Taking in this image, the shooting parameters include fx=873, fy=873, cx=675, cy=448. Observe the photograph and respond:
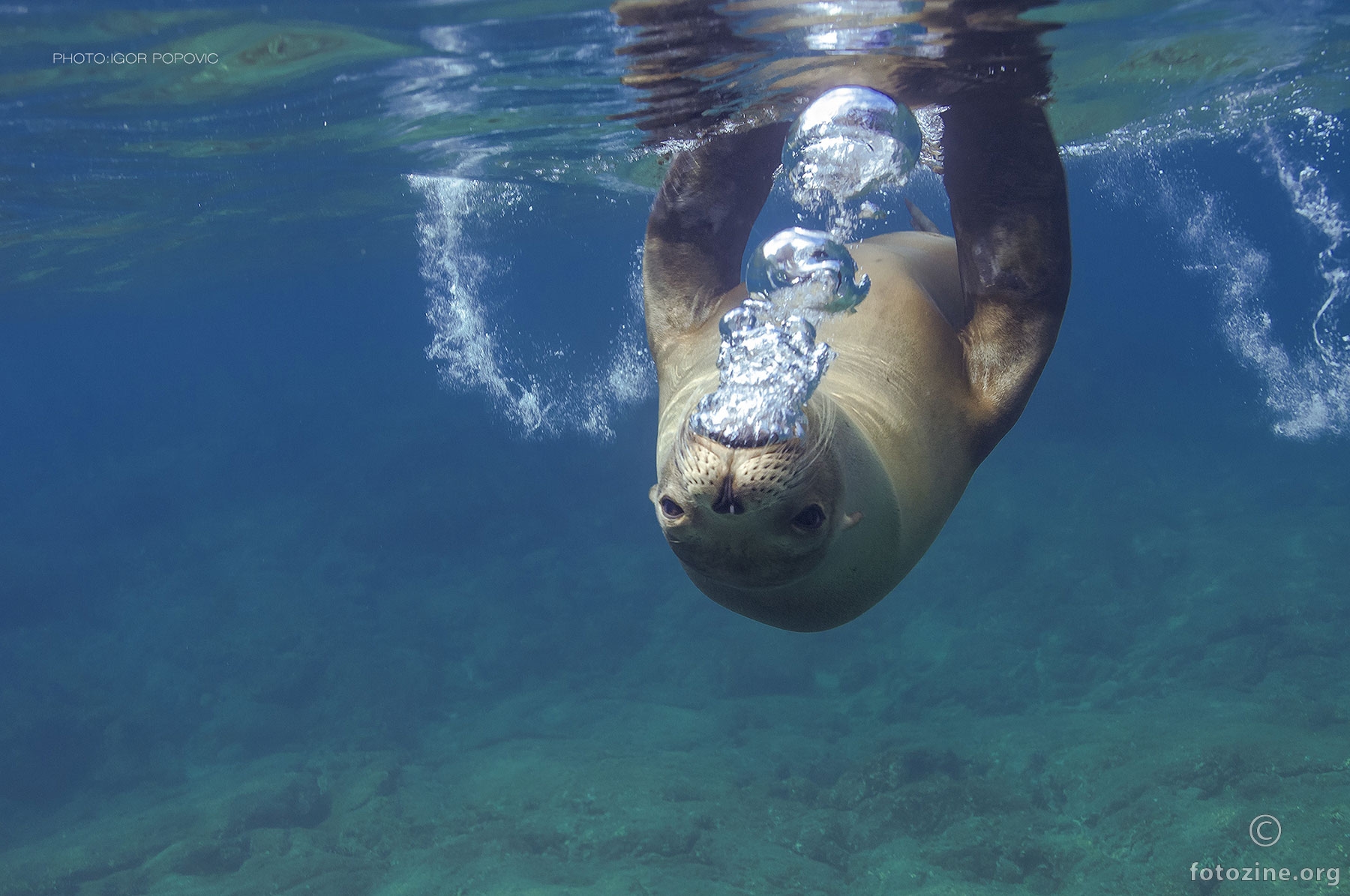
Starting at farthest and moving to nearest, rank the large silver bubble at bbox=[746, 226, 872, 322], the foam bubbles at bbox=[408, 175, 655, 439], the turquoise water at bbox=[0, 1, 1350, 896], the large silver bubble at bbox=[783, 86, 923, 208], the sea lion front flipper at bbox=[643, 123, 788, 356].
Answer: the foam bubbles at bbox=[408, 175, 655, 439]
the turquoise water at bbox=[0, 1, 1350, 896]
the large silver bubble at bbox=[783, 86, 923, 208]
the sea lion front flipper at bbox=[643, 123, 788, 356]
the large silver bubble at bbox=[746, 226, 872, 322]

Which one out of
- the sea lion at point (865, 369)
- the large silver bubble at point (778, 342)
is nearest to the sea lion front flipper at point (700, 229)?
the sea lion at point (865, 369)

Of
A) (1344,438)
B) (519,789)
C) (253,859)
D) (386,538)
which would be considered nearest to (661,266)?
(519,789)

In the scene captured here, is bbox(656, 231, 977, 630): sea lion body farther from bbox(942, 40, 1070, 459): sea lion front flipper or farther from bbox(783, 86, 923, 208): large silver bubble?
bbox(783, 86, 923, 208): large silver bubble

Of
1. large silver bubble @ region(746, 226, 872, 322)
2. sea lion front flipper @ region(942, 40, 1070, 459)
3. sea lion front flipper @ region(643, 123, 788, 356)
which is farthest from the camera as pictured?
sea lion front flipper @ region(643, 123, 788, 356)

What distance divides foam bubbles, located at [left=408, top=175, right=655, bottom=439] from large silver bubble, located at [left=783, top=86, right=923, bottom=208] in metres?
13.9

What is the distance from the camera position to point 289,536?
88.0 ft

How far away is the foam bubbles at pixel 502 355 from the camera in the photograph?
2302 centimetres

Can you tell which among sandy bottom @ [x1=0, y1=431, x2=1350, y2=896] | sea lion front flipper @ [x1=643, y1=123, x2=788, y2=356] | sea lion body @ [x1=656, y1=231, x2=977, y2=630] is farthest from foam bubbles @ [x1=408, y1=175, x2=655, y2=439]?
sea lion body @ [x1=656, y1=231, x2=977, y2=630]

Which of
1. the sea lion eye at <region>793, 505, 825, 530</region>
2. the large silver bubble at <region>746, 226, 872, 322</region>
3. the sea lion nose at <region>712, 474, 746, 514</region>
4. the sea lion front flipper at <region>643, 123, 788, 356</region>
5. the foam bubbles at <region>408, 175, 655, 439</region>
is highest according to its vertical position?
the foam bubbles at <region>408, 175, 655, 439</region>

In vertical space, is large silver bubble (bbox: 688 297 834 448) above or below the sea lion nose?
above

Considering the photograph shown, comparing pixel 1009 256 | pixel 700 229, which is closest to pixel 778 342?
pixel 1009 256

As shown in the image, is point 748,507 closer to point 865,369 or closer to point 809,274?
point 865,369

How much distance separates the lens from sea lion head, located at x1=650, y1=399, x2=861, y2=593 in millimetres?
2164

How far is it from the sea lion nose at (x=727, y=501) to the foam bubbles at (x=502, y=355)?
59.6 ft
